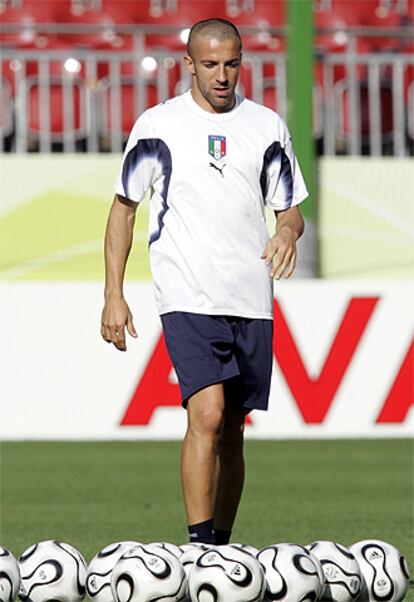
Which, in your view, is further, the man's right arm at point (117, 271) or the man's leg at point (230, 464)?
the man's leg at point (230, 464)

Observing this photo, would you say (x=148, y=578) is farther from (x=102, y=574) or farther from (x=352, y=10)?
(x=352, y=10)

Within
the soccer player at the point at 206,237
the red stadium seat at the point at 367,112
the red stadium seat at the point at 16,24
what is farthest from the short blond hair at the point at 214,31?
the red stadium seat at the point at 16,24

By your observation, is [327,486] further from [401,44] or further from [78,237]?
[401,44]

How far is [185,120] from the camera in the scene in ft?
19.3

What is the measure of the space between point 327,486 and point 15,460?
2.54m

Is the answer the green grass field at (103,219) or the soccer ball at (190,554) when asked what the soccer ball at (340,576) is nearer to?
the soccer ball at (190,554)

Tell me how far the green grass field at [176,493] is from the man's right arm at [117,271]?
4.47ft

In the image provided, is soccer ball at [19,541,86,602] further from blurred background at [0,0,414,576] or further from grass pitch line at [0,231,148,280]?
grass pitch line at [0,231,148,280]

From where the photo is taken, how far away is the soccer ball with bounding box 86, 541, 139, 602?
511 centimetres

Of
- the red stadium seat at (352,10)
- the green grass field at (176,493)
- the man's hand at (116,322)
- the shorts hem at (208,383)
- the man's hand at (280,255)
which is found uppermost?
the man's hand at (280,255)

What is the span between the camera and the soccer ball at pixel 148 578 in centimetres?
490

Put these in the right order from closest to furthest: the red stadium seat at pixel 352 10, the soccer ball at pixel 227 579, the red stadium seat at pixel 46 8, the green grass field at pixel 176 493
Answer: the soccer ball at pixel 227 579
the green grass field at pixel 176 493
the red stadium seat at pixel 46 8
the red stadium seat at pixel 352 10

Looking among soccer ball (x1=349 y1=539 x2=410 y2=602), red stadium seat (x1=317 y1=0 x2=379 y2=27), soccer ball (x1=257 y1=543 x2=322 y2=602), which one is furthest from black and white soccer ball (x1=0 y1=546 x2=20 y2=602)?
red stadium seat (x1=317 y1=0 x2=379 y2=27)

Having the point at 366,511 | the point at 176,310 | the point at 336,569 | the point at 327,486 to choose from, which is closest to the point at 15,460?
the point at 327,486
